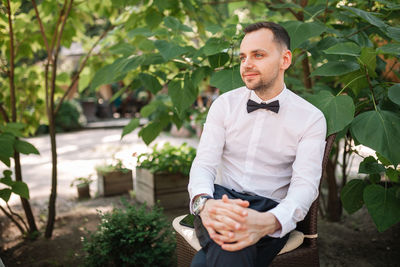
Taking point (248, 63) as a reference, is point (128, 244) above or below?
below

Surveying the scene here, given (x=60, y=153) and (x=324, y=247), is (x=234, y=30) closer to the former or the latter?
(x=324, y=247)

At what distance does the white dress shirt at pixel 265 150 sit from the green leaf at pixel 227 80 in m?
0.10

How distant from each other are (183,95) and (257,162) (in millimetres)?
694

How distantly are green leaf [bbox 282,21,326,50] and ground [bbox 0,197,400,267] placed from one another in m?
Result: 1.70

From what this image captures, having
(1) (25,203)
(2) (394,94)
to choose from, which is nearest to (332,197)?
(2) (394,94)

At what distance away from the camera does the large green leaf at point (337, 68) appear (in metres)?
1.66

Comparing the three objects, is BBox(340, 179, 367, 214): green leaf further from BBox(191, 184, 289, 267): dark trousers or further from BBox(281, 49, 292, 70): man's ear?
BBox(281, 49, 292, 70): man's ear

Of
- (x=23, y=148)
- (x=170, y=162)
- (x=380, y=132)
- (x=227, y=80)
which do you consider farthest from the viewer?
(x=170, y=162)

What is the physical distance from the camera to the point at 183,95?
2.15m

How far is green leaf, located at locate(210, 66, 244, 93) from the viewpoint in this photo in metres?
1.92

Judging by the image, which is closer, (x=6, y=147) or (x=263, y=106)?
(x=263, y=106)

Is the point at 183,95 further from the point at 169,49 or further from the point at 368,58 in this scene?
the point at 368,58

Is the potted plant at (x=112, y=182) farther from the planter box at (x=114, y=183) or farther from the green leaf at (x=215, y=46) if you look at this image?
the green leaf at (x=215, y=46)

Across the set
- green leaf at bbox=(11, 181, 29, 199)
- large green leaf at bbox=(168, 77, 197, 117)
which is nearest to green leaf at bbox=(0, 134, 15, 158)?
green leaf at bbox=(11, 181, 29, 199)
